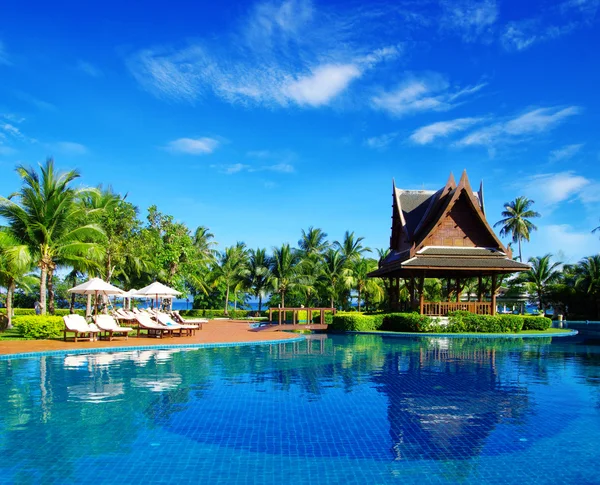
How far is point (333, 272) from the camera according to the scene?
135 ft

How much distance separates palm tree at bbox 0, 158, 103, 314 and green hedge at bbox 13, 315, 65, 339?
4.42ft

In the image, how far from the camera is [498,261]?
25.9 m

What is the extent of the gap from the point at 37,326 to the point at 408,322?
15819mm

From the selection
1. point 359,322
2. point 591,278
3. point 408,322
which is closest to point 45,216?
point 359,322

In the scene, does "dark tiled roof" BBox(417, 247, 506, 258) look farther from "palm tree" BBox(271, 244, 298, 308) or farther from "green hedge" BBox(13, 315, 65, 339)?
"green hedge" BBox(13, 315, 65, 339)

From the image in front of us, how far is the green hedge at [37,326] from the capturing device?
18.9m

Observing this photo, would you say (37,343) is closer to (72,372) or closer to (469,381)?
(72,372)

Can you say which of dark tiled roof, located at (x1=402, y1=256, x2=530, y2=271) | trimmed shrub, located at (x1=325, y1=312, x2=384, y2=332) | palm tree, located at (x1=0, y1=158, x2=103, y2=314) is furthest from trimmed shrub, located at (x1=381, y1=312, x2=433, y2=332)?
palm tree, located at (x1=0, y1=158, x2=103, y2=314)

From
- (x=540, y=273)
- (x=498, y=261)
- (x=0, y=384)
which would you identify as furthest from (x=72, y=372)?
(x=540, y=273)

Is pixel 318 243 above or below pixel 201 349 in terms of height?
above

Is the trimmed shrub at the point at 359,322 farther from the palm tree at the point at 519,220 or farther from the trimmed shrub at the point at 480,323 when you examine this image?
the palm tree at the point at 519,220

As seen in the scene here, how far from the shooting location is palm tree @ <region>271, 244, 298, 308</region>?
41.5m

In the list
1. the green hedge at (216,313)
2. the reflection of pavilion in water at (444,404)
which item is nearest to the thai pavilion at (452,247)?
the reflection of pavilion in water at (444,404)

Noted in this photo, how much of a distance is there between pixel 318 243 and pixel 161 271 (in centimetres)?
1476
